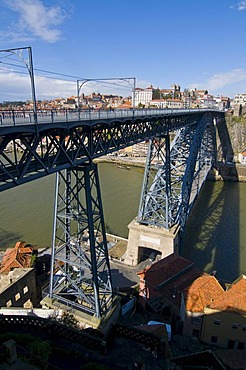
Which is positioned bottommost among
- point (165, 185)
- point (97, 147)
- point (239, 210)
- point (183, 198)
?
point (239, 210)

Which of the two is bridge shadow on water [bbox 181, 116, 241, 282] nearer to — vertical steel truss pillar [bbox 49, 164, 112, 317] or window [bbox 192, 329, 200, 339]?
window [bbox 192, 329, 200, 339]

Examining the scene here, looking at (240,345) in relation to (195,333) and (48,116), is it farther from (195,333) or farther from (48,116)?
(48,116)

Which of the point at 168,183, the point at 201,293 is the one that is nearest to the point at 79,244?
the point at 201,293

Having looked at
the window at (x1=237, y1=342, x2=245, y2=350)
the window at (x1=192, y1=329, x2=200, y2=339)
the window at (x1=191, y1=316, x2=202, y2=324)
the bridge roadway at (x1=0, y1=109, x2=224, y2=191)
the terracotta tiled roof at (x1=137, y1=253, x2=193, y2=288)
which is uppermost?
the bridge roadway at (x1=0, y1=109, x2=224, y2=191)

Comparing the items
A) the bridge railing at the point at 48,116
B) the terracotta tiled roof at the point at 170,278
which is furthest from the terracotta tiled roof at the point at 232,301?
the bridge railing at the point at 48,116

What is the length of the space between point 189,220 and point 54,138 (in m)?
15.0

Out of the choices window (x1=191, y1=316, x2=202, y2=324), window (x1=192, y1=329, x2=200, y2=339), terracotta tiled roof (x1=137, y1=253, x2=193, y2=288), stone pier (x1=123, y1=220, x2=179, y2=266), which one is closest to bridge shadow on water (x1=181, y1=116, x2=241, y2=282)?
stone pier (x1=123, y1=220, x2=179, y2=266)

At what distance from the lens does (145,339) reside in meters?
5.09

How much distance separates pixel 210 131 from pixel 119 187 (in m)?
11.9

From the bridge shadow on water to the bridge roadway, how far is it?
8146 mm

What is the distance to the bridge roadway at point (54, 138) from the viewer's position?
4891mm

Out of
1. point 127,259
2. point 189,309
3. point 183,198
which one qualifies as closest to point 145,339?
point 189,309

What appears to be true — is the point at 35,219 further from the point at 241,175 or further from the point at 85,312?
the point at 241,175

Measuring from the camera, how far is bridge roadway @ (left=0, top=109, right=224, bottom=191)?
489 centimetres
